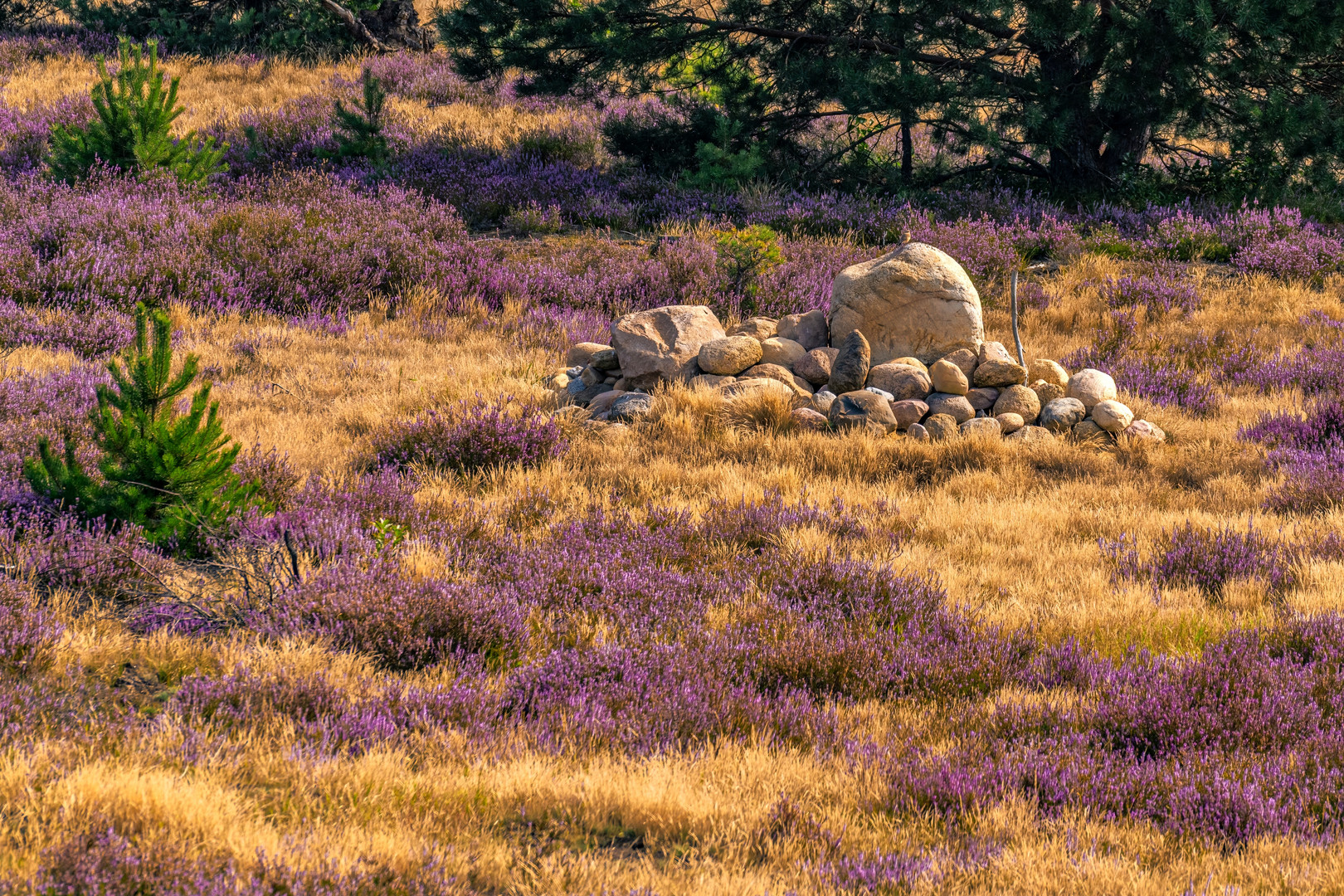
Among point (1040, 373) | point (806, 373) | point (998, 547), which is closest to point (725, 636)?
point (998, 547)

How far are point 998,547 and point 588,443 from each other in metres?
2.70

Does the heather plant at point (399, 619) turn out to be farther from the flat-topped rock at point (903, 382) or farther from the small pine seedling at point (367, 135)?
the small pine seedling at point (367, 135)

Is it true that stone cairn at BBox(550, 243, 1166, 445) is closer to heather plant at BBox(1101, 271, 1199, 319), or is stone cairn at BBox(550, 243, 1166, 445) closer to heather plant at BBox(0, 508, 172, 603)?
heather plant at BBox(1101, 271, 1199, 319)

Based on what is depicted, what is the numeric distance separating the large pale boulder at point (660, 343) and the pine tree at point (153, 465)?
11.5ft

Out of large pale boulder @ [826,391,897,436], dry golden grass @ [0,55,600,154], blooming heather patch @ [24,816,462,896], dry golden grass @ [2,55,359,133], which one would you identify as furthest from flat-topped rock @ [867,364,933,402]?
dry golden grass @ [2,55,359,133]

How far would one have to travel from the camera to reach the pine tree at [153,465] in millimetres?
4035

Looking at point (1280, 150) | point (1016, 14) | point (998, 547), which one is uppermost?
point (1016, 14)

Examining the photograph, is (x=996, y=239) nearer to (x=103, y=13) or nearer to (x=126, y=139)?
(x=126, y=139)

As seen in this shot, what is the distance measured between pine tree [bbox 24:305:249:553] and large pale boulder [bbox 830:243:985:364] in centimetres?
469

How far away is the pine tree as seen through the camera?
13.2 ft

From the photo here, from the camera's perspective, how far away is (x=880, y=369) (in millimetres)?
6992

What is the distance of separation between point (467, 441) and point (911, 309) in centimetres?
351

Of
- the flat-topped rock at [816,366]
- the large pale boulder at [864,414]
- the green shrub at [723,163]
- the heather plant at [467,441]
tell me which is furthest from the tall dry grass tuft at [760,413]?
the green shrub at [723,163]

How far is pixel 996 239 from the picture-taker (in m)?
10.5
